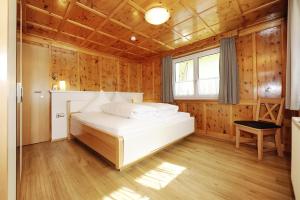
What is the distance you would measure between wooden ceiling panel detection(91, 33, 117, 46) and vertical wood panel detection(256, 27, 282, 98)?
3195mm

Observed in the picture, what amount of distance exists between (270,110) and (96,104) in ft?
12.5

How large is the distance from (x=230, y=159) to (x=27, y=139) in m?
3.93

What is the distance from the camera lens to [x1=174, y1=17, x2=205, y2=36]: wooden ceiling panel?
2.61 meters

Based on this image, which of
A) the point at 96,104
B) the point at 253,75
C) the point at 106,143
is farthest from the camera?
the point at 96,104

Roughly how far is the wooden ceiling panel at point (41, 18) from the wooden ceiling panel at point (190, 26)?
7.69 feet

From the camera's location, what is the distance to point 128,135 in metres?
1.70

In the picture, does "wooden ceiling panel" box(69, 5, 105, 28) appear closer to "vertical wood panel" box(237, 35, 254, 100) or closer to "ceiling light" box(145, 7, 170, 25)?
"ceiling light" box(145, 7, 170, 25)

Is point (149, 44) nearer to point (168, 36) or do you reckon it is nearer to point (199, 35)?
point (168, 36)

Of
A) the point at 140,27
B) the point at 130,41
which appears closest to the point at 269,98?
the point at 140,27

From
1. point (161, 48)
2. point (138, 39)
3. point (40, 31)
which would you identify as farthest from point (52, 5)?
point (161, 48)

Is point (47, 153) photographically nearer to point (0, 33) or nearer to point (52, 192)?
point (52, 192)

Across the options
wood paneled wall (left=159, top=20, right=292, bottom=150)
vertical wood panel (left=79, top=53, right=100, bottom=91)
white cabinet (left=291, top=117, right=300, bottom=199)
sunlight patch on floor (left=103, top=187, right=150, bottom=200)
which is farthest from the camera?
vertical wood panel (left=79, top=53, right=100, bottom=91)

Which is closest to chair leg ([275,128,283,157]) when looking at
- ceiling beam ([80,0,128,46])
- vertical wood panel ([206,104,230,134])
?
vertical wood panel ([206,104,230,134])

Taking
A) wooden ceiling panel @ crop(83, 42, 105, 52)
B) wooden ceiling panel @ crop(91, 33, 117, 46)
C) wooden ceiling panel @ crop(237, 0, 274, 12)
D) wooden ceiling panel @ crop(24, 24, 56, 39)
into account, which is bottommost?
wooden ceiling panel @ crop(24, 24, 56, 39)
